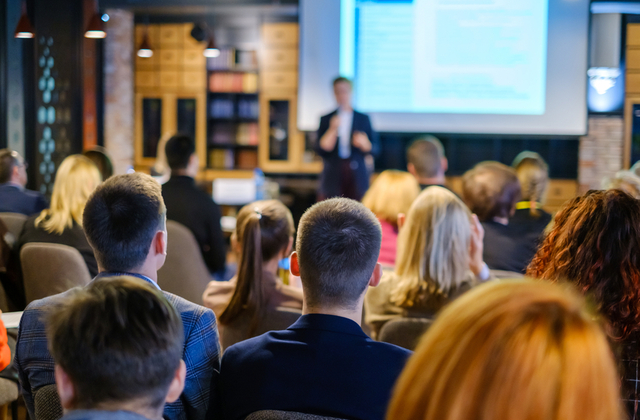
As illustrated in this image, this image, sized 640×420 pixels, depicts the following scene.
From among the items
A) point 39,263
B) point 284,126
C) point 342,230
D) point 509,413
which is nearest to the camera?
point 509,413

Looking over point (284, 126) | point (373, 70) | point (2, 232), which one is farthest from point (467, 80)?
point (2, 232)

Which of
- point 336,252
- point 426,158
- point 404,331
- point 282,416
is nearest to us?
point 282,416

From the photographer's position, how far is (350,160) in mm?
5434

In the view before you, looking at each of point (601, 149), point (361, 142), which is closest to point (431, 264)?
point (361, 142)

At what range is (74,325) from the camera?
87 centimetres

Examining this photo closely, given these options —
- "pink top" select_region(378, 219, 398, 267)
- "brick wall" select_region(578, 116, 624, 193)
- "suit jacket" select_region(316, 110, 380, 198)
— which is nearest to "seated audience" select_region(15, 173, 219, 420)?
"pink top" select_region(378, 219, 398, 267)

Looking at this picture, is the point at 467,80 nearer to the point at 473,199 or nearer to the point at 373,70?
the point at 373,70

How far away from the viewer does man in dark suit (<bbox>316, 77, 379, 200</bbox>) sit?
A: 532cm

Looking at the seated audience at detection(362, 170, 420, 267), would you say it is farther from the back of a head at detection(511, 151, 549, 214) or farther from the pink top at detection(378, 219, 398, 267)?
the back of a head at detection(511, 151, 549, 214)

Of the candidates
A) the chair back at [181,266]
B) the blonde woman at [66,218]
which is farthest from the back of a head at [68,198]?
the chair back at [181,266]

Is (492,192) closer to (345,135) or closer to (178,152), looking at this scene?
(178,152)

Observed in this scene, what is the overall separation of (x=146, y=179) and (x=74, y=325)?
809 millimetres

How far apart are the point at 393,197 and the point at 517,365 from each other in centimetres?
265

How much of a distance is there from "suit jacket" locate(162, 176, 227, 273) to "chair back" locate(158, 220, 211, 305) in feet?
1.57
